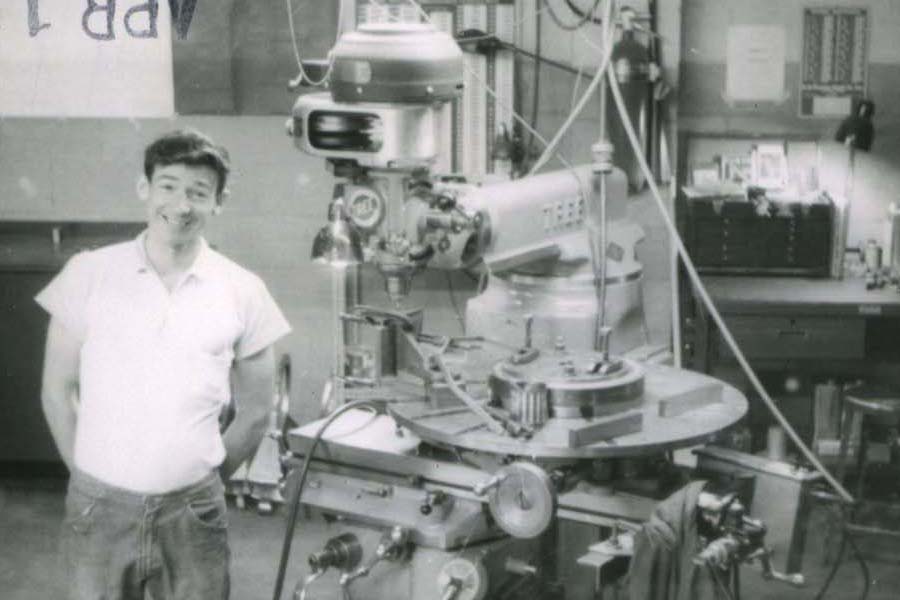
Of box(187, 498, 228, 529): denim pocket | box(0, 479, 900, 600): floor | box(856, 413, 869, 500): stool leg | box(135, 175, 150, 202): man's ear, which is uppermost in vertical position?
box(135, 175, 150, 202): man's ear

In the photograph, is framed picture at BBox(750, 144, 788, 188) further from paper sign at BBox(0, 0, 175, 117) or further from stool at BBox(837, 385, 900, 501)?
paper sign at BBox(0, 0, 175, 117)

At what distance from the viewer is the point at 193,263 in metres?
2.78

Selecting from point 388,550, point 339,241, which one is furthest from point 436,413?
point 339,241

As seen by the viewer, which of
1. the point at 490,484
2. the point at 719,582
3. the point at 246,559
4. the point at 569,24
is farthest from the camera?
the point at 569,24

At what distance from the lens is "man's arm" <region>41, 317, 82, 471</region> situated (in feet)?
8.91

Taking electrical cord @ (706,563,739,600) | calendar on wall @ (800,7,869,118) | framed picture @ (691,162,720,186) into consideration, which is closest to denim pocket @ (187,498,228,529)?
electrical cord @ (706,563,739,600)

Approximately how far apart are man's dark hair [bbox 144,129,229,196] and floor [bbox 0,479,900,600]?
1.72 m

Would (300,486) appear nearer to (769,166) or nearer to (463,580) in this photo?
(463,580)

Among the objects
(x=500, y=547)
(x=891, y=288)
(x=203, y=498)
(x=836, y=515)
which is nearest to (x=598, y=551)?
(x=500, y=547)

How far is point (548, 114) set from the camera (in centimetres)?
470

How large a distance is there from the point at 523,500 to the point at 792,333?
2508 millimetres

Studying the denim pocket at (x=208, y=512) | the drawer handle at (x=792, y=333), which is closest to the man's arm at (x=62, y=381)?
the denim pocket at (x=208, y=512)

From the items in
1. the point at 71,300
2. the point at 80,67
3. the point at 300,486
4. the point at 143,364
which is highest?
the point at 80,67

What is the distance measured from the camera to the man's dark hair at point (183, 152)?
272 cm
